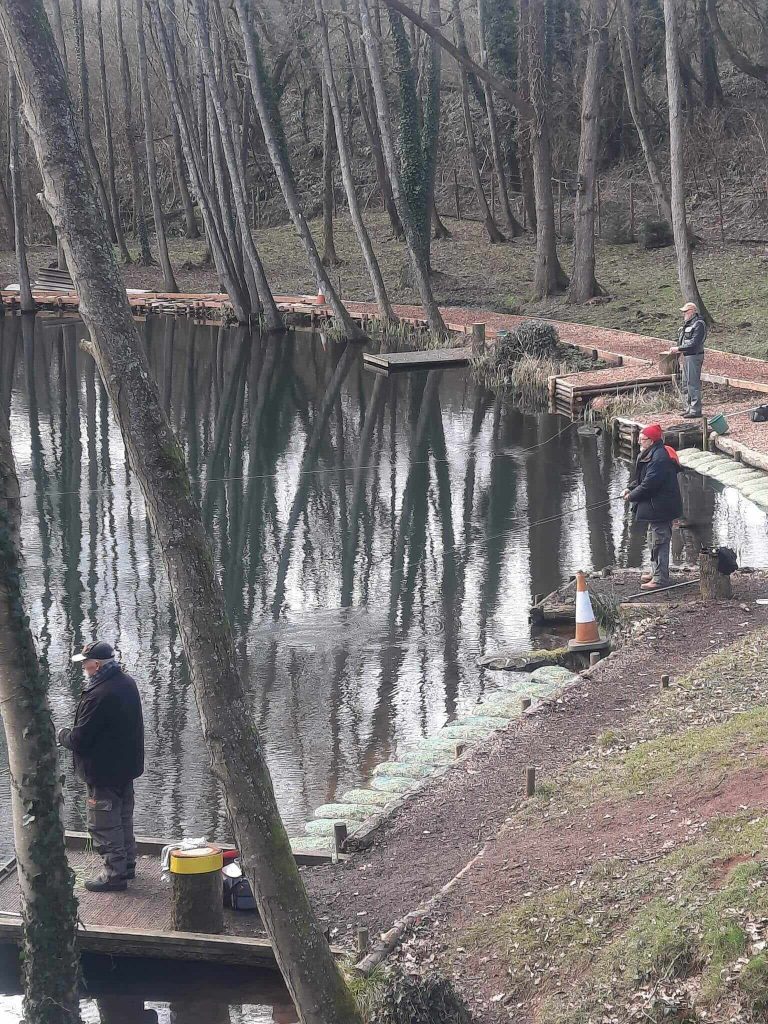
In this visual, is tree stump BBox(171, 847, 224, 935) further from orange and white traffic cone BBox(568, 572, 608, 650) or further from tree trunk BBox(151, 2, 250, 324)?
tree trunk BBox(151, 2, 250, 324)

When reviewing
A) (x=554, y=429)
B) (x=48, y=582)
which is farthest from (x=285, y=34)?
(x=48, y=582)

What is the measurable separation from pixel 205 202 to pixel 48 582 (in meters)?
26.1

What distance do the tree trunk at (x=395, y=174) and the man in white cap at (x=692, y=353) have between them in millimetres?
12020

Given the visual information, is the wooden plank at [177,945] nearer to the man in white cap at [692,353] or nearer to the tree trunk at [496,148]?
the man in white cap at [692,353]

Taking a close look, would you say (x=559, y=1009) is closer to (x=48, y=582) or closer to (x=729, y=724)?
(x=729, y=724)

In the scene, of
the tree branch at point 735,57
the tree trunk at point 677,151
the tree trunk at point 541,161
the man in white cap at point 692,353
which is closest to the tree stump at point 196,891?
the man in white cap at point 692,353

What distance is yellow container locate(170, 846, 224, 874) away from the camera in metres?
7.94

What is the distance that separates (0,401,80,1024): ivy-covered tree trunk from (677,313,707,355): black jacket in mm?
16308

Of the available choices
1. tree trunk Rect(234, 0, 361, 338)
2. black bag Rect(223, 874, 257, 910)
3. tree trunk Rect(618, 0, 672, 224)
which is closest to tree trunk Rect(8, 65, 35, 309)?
tree trunk Rect(234, 0, 361, 338)

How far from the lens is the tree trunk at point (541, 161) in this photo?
35250 mm

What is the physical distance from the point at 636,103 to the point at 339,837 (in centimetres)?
3327

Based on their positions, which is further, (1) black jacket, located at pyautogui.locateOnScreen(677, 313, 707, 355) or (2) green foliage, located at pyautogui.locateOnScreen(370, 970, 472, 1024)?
(1) black jacket, located at pyautogui.locateOnScreen(677, 313, 707, 355)

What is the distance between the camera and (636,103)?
3819 centimetres

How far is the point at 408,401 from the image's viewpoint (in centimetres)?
2822
